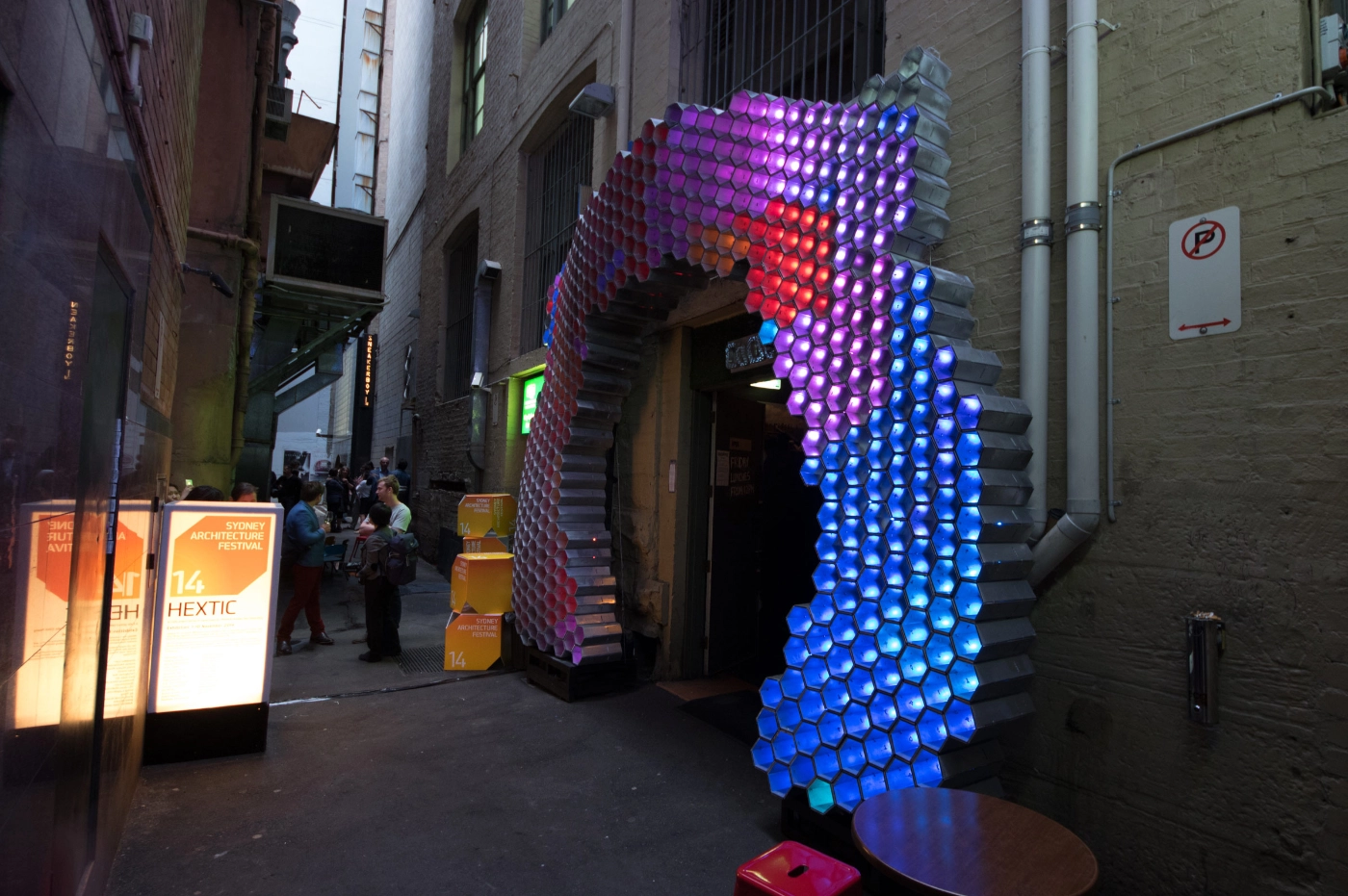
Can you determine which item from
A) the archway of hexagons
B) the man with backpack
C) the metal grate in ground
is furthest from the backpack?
the archway of hexagons

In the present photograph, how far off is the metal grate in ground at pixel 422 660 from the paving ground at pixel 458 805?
2.67 feet

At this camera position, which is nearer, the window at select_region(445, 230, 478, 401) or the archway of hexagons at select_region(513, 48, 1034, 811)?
the archway of hexagons at select_region(513, 48, 1034, 811)

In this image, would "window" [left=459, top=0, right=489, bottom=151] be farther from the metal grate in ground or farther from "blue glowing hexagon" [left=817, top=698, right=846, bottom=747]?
"blue glowing hexagon" [left=817, top=698, right=846, bottom=747]

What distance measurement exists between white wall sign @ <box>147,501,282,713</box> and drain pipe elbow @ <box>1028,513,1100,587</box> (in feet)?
14.1

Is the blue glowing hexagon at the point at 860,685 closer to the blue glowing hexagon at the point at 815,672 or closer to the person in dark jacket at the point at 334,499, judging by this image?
the blue glowing hexagon at the point at 815,672

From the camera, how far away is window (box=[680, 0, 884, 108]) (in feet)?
16.8

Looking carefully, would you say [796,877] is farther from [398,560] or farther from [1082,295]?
[398,560]

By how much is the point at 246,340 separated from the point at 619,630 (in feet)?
21.2

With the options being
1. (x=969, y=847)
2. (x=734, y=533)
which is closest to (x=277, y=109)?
(x=734, y=533)

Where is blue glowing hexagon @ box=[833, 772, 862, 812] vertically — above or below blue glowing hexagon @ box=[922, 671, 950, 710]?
below

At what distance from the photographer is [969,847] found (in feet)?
6.93

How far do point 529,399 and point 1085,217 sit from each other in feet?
23.4

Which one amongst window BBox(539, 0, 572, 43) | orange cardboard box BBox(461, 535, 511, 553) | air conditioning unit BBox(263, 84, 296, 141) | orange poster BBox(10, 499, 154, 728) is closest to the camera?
orange poster BBox(10, 499, 154, 728)

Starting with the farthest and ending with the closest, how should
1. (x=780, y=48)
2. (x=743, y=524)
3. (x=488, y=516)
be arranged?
(x=488, y=516) < (x=743, y=524) < (x=780, y=48)
